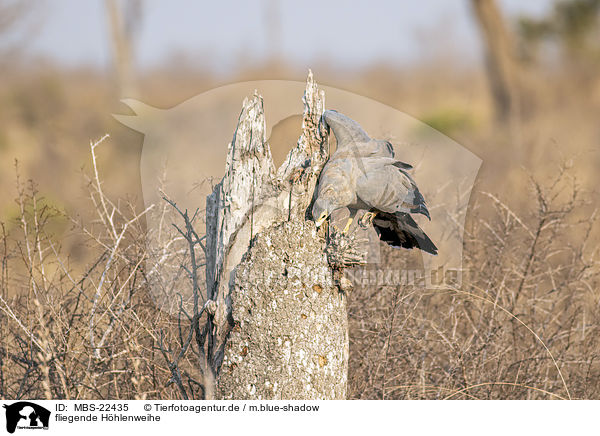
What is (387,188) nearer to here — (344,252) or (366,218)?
(366,218)

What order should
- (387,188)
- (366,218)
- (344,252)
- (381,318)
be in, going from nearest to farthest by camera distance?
(344,252), (387,188), (366,218), (381,318)

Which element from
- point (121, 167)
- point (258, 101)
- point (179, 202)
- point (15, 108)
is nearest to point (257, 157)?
point (258, 101)

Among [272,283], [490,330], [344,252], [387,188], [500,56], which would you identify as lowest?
[490,330]

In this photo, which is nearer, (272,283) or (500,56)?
(272,283)

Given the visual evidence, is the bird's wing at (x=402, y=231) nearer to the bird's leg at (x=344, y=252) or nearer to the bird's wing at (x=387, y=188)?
the bird's wing at (x=387, y=188)

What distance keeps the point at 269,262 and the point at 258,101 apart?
58cm

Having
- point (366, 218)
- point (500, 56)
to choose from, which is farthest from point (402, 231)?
point (500, 56)

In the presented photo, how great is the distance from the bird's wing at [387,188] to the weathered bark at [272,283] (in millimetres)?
182

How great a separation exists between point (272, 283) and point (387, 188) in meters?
0.54

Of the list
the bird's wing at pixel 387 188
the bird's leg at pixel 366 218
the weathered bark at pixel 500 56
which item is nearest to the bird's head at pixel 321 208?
the bird's wing at pixel 387 188

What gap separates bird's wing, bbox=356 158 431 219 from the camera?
7.70 feet

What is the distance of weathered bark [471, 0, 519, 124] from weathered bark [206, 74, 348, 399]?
9.56 m

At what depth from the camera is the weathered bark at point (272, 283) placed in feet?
7.40

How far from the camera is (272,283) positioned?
227 centimetres
